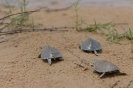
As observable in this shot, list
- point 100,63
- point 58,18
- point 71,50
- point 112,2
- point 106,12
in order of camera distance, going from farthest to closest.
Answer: point 112,2, point 106,12, point 58,18, point 71,50, point 100,63

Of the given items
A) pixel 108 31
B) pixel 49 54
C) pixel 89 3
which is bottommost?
pixel 49 54

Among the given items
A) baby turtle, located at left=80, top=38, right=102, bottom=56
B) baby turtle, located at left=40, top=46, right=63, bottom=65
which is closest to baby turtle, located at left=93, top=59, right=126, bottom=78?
baby turtle, located at left=40, top=46, right=63, bottom=65

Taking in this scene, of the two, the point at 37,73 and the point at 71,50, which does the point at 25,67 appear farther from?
the point at 71,50

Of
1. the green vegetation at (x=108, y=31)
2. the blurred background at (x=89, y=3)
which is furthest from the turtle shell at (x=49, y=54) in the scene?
the blurred background at (x=89, y=3)

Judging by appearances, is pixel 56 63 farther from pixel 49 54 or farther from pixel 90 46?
pixel 90 46

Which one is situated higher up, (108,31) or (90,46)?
(108,31)

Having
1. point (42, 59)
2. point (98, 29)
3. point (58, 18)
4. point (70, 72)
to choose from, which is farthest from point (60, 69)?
point (58, 18)

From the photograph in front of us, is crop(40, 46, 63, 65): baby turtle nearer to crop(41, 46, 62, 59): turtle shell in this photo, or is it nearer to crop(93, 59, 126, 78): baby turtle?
crop(41, 46, 62, 59): turtle shell

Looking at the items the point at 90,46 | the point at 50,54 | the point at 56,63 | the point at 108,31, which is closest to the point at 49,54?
the point at 50,54
